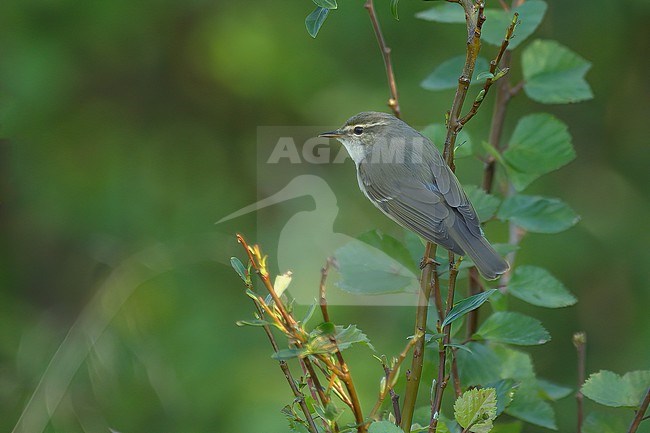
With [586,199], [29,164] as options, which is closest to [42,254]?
[29,164]

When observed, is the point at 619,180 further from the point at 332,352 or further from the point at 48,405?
the point at 332,352

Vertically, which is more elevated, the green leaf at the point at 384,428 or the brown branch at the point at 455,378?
the green leaf at the point at 384,428

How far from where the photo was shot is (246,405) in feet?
11.3

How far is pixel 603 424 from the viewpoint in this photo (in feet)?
4.61

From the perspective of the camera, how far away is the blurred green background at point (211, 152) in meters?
3.98

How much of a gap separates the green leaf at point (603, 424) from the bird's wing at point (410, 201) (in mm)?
612

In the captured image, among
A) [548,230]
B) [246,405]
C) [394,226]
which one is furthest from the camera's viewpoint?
[394,226]

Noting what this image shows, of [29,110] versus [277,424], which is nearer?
[277,424]

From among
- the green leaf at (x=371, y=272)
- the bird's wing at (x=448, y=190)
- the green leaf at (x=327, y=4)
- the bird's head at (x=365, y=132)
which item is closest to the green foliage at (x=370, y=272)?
the green leaf at (x=371, y=272)

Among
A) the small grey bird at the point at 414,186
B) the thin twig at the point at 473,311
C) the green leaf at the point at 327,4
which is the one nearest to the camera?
the green leaf at the point at 327,4

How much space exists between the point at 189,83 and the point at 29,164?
978 mm

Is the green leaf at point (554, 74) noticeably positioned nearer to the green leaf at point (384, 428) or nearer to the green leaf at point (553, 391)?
the green leaf at point (553, 391)

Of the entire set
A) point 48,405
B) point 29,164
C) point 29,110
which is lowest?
point 48,405

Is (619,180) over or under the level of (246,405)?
over
